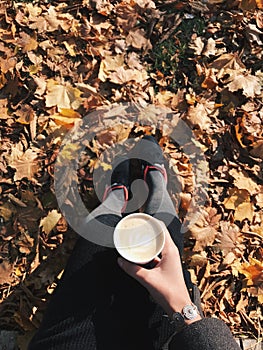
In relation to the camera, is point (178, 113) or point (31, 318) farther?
point (178, 113)

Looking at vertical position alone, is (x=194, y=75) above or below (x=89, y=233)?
above

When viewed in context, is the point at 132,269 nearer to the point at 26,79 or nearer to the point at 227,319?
the point at 227,319

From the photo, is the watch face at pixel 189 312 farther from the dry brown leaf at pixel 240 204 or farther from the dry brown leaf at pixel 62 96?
the dry brown leaf at pixel 62 96

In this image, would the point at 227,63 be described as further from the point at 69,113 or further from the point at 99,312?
the point at 99,312

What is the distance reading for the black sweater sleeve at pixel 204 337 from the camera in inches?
63.7

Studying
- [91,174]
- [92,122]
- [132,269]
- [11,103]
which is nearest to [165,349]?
[132,269]

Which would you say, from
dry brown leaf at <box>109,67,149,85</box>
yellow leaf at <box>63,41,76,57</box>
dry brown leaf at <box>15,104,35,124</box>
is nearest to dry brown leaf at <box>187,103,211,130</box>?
dry brown leaf at <box>109,67,149,85</box>

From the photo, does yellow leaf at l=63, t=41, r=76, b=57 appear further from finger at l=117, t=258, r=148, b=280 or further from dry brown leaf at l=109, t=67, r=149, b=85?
finger at l=117, t=258, r=148, b=280

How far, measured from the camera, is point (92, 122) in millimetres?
2432

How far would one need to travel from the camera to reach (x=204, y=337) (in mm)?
1634

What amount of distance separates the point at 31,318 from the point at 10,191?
1.99 ft

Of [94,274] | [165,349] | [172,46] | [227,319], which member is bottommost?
[227,319]

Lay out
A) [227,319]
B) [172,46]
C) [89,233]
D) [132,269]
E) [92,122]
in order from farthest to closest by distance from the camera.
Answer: [172,46] < [92,122] < [227,319] < [89,233] < [132,269]

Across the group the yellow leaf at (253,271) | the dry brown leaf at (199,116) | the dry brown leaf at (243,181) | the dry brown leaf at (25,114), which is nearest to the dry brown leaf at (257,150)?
the dry brown leaf at (243,181)
